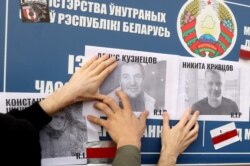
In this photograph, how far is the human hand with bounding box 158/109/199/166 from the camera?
1.00m

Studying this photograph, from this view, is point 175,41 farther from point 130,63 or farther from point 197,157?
point 197,157

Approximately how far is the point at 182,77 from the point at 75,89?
354 millimetres

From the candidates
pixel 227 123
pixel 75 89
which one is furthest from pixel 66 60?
pixel 227 123

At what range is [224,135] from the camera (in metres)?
1.12

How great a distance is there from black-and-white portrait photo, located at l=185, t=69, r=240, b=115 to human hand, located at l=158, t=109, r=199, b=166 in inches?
1.8

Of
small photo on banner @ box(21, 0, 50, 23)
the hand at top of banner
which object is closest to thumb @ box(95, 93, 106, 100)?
the hand at top of banner

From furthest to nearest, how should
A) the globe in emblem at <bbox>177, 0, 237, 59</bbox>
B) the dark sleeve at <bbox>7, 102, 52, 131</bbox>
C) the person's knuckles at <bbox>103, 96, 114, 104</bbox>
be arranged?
the globe in emblem at <bbox>177, 0, 237, 59</bbox>
the person's knuckles at <bbox>103, 96, 114, 104</bbox>
the dark sleeve at <bbox>7, 102, 52, 131</bbox>

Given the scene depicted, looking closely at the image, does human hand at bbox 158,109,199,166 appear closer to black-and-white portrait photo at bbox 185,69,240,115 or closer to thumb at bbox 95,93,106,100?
black-and-white portrait photo at bbox 185,69,240,115

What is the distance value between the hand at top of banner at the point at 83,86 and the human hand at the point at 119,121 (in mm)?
33

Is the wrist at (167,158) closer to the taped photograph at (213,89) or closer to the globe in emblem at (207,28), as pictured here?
the taped photograph at (213,89)

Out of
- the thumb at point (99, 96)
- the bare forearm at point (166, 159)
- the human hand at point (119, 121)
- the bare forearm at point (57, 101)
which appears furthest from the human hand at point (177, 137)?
→ the bare forearm at point (57, 101)

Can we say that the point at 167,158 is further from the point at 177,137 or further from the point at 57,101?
the point at 57,101

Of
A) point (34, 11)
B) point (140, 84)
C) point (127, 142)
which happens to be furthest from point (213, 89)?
point (34, 11)

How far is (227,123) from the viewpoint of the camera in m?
1.13
